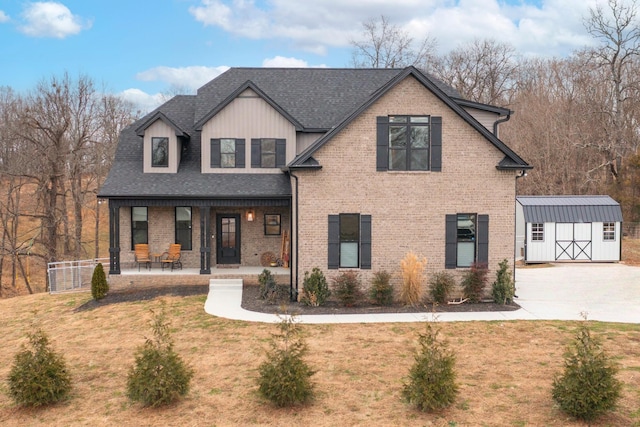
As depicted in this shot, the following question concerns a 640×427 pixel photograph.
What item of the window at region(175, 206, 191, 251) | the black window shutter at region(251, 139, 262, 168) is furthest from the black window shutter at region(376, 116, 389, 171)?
the window at region(175, 206, 191, 251)

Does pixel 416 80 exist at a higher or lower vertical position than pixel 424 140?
higher

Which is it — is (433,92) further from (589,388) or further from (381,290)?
(589,388)

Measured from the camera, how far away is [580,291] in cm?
1911

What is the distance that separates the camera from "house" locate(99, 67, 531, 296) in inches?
677

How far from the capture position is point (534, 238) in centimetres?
2642

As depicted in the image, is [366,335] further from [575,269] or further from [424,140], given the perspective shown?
[575,269]

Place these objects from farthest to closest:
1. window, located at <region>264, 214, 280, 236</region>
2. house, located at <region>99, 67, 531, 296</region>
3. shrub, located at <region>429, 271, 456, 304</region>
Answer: window, located at <region>264, 214, 280, 236</region> < house, located at <region>99, 67, 531, 296</region> < shrub, located at <region>429, 271, 456, 304</region>

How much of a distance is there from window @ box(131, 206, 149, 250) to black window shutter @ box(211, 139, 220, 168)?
3.31 meters

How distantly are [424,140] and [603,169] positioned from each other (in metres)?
32.4

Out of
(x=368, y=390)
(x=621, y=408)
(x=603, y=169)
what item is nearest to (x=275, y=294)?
(x=368, y=390)

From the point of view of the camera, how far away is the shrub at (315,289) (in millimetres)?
16828

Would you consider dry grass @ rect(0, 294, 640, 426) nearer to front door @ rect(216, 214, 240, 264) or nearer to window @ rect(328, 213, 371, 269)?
window @ rect(328, 213, 371, 269)

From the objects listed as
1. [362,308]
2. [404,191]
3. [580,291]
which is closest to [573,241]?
[580,291]

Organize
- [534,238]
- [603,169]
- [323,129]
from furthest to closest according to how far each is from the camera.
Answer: [603,169] → [534,238] → [323,129]
